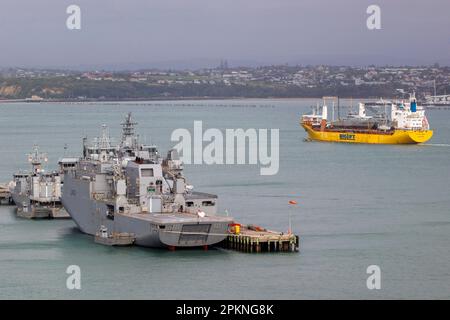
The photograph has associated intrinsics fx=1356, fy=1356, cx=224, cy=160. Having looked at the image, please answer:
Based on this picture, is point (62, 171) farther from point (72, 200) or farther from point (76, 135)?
point (76, 135)

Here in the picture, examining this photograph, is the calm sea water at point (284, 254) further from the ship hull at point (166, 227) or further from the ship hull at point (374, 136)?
the ship hull at point (374, 136)

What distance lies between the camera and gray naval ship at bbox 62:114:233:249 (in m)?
35.8

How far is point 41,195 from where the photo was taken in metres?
45.0

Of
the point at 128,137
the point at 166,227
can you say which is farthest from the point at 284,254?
the point at 128,137

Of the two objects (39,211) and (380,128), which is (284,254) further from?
(380,128)

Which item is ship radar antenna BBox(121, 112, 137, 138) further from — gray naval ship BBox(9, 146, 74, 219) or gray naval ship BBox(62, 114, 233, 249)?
gray naval ship BBox(9, 146, 74, 219)

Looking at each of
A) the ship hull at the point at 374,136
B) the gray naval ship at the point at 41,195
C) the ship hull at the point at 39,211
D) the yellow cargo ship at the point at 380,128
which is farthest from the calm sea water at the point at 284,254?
the yellow cargo ship at the point at 380,128

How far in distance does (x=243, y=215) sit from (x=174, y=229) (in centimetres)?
850

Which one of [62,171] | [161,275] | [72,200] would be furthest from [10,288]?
[62,171]

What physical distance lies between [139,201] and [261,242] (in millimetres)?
3746

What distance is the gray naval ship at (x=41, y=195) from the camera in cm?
4434

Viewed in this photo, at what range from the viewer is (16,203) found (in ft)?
153

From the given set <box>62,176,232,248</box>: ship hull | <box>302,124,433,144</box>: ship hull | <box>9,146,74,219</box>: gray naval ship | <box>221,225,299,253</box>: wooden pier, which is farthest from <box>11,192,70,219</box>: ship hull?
<box>302,124,433,144</box>: ship hull

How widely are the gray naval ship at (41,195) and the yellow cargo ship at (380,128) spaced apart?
46.1 metres
